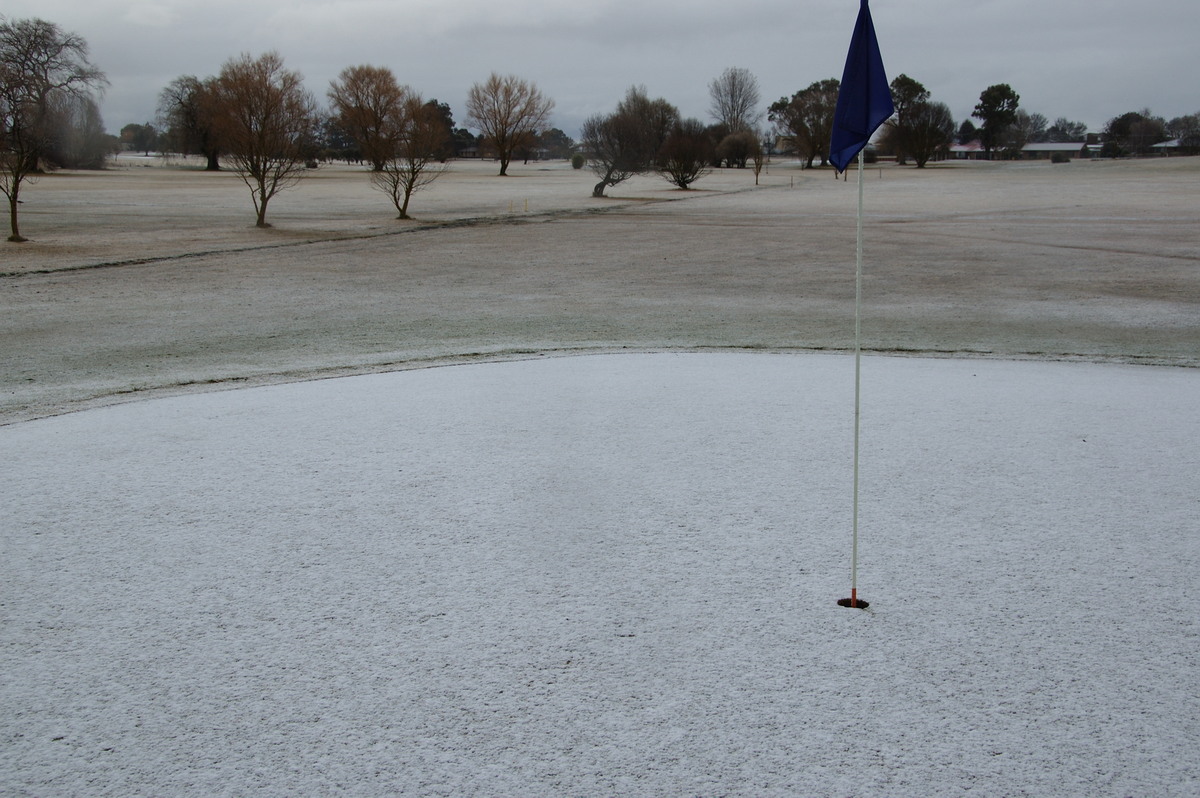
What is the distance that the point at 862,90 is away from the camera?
4.19 meters

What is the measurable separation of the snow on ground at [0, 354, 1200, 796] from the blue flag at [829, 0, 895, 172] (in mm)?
2094

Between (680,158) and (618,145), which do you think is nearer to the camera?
(618,145)

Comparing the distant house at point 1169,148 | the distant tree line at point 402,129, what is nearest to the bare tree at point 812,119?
the distant tree line at point 402,129

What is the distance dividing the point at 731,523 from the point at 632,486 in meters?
0.85

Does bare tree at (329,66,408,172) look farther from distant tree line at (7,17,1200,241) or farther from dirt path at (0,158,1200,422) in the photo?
dirt path at (0,158,1200,422)

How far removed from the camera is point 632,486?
596 cm

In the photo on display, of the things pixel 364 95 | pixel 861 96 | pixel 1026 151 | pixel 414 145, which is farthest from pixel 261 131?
pixel 1026 151

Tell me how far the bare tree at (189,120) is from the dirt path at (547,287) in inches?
1835

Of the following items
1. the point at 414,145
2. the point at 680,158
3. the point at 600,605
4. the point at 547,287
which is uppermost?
the point at 680,158

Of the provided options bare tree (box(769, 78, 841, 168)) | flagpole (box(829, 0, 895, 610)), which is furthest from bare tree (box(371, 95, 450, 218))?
bare tree (box(769, 78, 841, 168))

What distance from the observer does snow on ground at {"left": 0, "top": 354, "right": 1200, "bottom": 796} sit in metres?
3.16

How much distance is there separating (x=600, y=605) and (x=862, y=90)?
2.57 metres

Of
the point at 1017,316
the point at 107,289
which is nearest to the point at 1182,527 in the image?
the point at 1017,316

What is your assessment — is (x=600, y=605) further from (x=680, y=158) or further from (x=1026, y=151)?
(x=1026, y=151)
